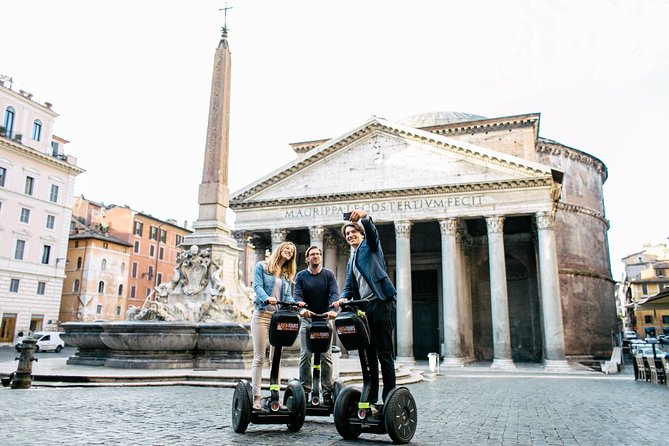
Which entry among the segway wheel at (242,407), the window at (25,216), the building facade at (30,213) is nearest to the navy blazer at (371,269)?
the segway wheel at (242,407)

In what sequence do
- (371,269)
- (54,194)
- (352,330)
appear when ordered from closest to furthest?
1. (352,330)
2. (371,269)
3. (54,194)

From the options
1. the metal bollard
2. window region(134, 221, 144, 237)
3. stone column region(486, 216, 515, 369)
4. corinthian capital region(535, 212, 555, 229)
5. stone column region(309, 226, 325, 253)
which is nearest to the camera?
the metal bollard

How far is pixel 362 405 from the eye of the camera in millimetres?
4012

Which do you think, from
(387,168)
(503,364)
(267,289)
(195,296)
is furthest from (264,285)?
(387,168)

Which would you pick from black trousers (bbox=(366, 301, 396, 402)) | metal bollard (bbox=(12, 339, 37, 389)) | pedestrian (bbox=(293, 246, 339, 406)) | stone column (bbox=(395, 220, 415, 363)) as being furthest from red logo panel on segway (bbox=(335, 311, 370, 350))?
stone column (bbox=(395, 220, 415, 363))

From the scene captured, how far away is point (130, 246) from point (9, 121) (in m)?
14.2

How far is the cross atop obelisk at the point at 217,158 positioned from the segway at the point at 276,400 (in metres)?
6.10

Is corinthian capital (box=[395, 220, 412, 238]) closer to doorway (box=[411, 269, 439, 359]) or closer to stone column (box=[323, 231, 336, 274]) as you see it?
stone column (box=[323, 231, 336, 274])

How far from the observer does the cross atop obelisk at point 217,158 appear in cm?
1030

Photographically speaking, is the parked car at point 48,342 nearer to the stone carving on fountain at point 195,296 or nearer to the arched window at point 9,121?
the arched window at point 9,121

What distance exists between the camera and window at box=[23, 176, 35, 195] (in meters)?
30.7

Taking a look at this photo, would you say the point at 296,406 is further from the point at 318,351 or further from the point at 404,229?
the point at 404,229

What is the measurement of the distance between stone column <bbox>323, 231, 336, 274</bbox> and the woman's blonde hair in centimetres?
2151

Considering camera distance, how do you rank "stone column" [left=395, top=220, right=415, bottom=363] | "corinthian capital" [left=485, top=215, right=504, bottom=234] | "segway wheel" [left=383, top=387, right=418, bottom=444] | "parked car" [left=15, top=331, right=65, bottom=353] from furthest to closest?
"parked car" [left=15, top=331, right=65, bottom=353]
"stone column" [left=395, top=220, right=415, bottom=363]
"corinthian capital" [left=485, top=215, right=504, bottom=234]
"segway wheel" [left=383, top=387, right=418, bottom=444]
